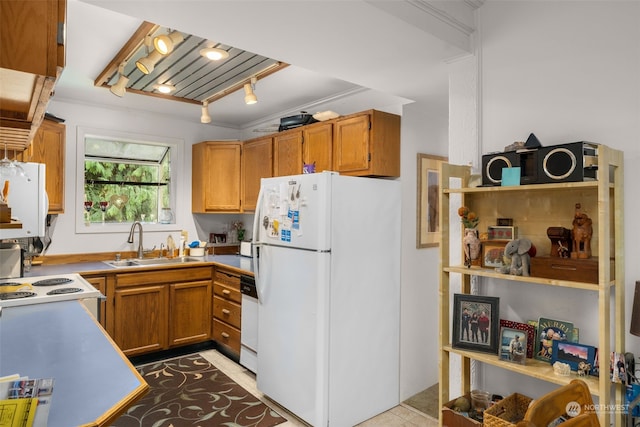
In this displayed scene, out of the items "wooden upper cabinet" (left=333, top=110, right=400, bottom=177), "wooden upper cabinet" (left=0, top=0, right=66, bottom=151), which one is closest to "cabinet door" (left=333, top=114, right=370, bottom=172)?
"wooden upper cabinet" (left=333, top=110, right=400, bottom=177)

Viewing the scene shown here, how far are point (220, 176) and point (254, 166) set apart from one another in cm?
50

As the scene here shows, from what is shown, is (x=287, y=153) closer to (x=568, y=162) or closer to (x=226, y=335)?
(x=226, y=335)

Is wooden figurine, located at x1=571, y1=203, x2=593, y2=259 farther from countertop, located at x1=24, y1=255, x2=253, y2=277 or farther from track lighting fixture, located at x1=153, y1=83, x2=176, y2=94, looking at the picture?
track lighting fixture, located at x1=153, y1=83, x2=176, y2=94

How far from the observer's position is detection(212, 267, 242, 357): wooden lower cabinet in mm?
3613

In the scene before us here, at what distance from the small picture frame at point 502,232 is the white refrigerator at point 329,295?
97cm

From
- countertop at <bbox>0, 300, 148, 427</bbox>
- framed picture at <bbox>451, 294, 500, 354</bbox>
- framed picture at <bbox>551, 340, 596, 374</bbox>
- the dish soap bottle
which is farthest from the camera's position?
the dish soap bottle

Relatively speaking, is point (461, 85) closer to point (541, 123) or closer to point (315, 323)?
point (541, 123)

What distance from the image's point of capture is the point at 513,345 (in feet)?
5.75

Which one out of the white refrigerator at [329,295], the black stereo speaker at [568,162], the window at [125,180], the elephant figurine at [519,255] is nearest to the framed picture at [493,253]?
the elephant figurine at [519,255]

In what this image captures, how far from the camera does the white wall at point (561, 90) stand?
1.61 metres

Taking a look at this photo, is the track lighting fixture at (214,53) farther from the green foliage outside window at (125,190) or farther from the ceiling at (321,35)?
the green foliage outside window at (125,190)

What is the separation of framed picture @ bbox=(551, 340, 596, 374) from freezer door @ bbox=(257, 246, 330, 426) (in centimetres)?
129

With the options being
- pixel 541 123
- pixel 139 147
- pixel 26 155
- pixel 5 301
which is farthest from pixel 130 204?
pixel 541 123

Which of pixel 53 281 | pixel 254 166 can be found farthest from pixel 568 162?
pixel 53 281
